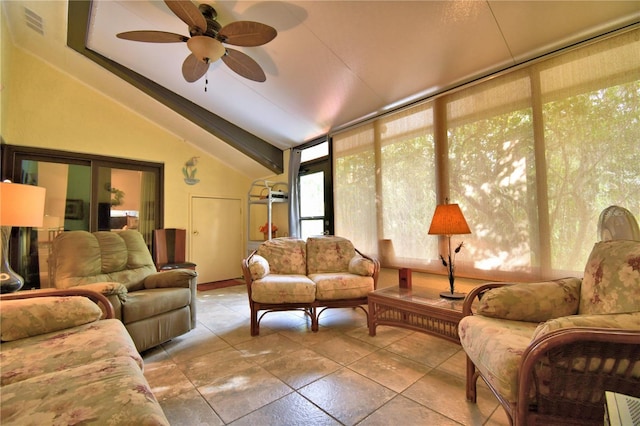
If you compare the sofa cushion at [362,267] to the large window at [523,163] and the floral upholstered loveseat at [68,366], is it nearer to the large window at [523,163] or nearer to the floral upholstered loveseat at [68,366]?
the large window at [523,163]

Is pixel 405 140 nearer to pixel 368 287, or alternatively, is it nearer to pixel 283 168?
pixel 368 287

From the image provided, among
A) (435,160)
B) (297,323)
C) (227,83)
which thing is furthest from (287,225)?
(435,160)

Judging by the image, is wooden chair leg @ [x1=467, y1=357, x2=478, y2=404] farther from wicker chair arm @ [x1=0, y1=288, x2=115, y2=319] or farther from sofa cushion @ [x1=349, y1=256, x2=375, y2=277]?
wicker chair arm @ [x1=0, y1=288, x2=115, y2=319]

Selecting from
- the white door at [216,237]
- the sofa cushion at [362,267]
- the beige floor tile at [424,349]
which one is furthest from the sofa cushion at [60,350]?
the white door at [216,237]

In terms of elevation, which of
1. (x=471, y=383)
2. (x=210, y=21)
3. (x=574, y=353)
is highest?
(x=210, y=21)

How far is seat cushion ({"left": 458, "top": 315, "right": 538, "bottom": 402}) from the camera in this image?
99 centimetres

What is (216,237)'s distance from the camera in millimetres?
4789

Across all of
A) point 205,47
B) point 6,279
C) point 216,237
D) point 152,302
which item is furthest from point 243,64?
point 216,237

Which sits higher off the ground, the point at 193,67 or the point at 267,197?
the point at 193,67

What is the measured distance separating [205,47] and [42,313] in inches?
76.1

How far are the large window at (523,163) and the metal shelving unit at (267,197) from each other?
73.7 inches

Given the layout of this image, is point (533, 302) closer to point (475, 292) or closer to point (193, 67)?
point (475, 292)

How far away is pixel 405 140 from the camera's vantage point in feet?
9.47

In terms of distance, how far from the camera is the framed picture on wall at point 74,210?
3.46m
